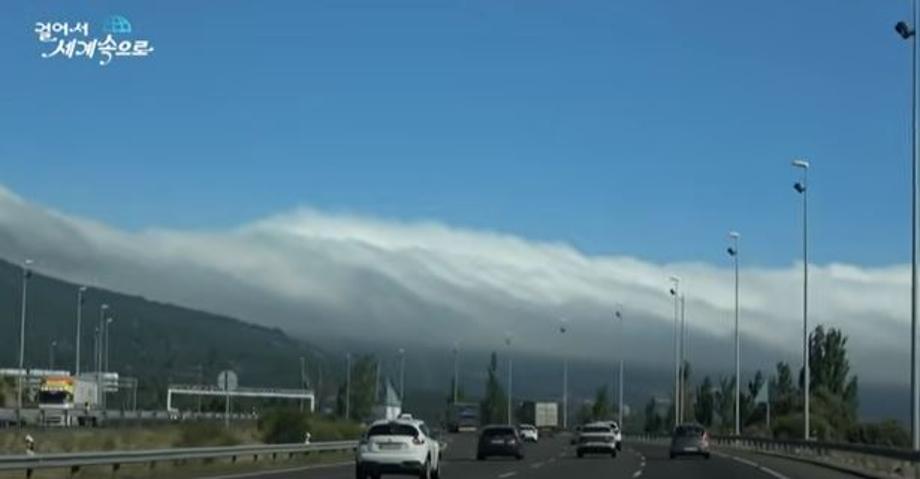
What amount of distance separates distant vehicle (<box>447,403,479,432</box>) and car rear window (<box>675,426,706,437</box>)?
71.7 meters

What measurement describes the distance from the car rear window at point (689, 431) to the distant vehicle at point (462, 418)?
71.7 meters

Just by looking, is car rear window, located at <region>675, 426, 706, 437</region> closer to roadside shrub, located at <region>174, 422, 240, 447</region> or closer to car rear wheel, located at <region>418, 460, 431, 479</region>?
roadside shrub, located at <region>174, 422, 240, 447</region>

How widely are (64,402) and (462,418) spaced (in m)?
51.3

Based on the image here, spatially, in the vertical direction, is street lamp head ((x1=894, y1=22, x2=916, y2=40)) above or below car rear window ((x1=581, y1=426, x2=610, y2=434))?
above

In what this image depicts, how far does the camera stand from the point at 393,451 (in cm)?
4159

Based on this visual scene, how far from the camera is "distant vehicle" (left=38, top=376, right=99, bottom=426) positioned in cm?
10025

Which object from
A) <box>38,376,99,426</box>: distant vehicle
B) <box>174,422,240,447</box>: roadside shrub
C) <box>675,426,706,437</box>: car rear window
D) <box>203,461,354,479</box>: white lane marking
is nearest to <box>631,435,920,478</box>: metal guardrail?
<box>675,426,706,437</box>: car rear window

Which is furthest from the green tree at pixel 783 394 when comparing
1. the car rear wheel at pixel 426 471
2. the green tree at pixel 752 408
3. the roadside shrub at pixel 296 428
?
the car rear wheel at pixel 426 471

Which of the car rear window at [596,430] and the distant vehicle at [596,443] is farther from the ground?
the car rear window at [596,430]

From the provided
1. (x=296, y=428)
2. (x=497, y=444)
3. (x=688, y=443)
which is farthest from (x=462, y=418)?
(x=497, y=444)

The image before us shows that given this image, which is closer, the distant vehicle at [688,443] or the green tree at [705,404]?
the distant vehicle at [688,443]

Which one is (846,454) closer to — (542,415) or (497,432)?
(497,432)

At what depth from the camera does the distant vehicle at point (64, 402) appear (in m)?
100

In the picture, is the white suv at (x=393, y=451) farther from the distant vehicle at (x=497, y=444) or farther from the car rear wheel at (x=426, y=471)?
the distant vehicle at (x=497, y=444)
